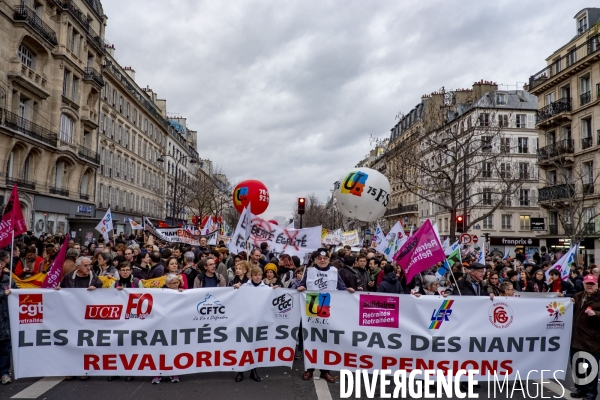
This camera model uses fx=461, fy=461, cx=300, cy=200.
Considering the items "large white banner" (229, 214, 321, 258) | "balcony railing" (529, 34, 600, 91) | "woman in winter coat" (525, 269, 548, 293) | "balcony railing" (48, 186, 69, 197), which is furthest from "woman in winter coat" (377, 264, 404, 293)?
"balcony railing" (529, 34, 600, 91)

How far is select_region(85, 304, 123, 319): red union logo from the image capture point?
632cm

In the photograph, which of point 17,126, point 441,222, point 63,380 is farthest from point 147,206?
point 63,380

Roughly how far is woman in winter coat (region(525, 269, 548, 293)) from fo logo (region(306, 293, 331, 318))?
18.5 feet

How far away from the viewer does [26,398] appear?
18.5ft

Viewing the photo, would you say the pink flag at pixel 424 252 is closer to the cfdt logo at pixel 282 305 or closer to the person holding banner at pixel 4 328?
the cfdt logo at pixel 282 305

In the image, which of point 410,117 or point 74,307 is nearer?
point 74,307

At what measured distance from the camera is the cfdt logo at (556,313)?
651 centimetres

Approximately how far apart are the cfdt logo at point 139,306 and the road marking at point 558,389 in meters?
5.71

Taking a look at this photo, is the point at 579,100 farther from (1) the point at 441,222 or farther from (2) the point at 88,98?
(2) the point at 88,98

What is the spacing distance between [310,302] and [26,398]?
3.77m

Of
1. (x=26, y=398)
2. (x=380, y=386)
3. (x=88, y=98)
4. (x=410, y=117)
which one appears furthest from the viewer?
(x=410, y=117)

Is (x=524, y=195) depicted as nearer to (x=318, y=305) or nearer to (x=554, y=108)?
(x=554, y=108)

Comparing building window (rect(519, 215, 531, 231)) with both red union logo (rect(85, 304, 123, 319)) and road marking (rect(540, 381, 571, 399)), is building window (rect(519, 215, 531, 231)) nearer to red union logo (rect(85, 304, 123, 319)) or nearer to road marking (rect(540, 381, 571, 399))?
road marking (rect(540, 381, 571, 399))

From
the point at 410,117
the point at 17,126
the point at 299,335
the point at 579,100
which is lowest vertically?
the point at 299,335
